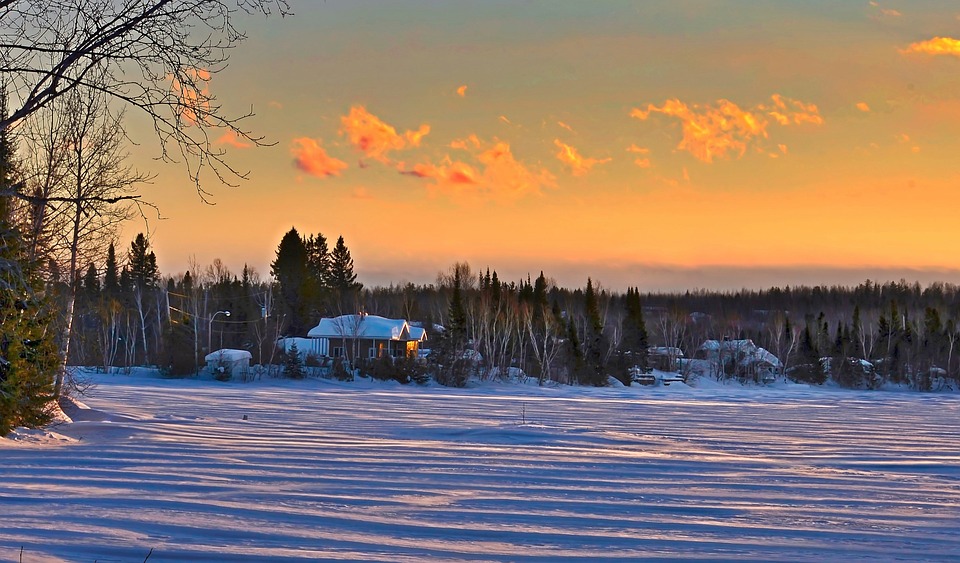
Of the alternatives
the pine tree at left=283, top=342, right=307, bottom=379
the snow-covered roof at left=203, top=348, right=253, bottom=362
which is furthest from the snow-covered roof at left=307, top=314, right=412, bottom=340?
the pine tree at left=283, top=342, right=307, bottom=379

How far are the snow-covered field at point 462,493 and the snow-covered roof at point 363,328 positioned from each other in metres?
39.7

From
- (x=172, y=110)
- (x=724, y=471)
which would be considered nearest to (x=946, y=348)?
(x=724, y=471)

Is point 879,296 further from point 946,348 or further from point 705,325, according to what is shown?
point 946,348

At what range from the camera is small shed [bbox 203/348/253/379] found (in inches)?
1998

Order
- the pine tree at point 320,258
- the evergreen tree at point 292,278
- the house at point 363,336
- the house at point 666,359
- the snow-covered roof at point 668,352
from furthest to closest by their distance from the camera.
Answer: the pine tree at point 320,258, the evergreen tree at point 292,278, the snow-covered roof at point 668,352, the house at point 666,359, the house at point 363,336

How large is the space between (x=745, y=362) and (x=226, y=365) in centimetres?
3994

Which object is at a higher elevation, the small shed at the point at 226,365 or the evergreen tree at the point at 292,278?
the evergreen tree at the point at 292,278

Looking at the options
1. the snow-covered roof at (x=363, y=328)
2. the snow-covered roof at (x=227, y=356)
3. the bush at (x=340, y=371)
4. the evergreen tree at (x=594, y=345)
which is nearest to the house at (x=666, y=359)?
the evergreen tree at (x=594, y=345)

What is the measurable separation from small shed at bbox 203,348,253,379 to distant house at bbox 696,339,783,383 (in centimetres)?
3678

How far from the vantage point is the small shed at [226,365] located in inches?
1998

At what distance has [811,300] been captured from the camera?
15625 cm

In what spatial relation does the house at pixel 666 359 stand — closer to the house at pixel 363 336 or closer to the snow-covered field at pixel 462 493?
the house at pixel 363 336

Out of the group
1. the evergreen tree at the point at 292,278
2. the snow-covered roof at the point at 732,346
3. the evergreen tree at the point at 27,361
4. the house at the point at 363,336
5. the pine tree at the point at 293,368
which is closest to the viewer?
the evergreen tree at the point at 27,361

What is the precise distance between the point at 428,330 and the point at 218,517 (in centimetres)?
7582
